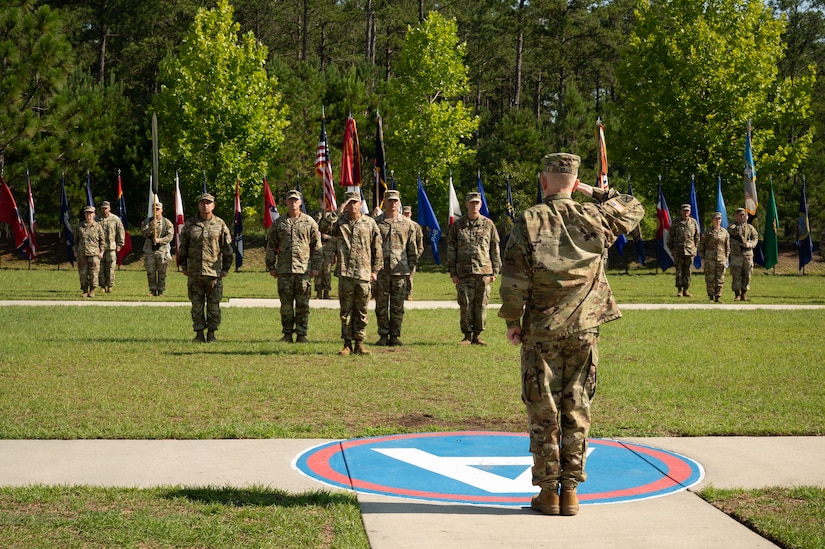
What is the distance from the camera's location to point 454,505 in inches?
261

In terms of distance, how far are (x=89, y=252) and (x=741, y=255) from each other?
611 inches

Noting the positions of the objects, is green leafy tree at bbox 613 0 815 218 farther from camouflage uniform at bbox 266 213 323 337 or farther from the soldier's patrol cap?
the soldier's patrol cap

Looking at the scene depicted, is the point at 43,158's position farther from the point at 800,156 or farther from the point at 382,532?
the point at 382,532

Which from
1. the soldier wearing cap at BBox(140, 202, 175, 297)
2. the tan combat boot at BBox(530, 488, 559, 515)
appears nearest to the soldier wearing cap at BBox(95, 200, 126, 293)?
the soldier wearing cap at BBox(140, 202, 175, 297)

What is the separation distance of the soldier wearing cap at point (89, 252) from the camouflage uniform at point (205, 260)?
10.3 metres

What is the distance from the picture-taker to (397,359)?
46.2 ft

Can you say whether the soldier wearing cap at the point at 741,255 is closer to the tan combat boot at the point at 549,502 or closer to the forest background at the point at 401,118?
the forest background at the point at 401,118

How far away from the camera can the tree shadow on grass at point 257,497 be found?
21.6 ft

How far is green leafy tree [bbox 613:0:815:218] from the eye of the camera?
39.4 metres

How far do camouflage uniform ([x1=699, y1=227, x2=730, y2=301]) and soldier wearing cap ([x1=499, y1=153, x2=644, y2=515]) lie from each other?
18.8m

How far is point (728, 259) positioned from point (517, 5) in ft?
134

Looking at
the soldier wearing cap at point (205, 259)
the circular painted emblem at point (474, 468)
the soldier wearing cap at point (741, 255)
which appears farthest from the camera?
the soldier wearing cap at point (741, 255)

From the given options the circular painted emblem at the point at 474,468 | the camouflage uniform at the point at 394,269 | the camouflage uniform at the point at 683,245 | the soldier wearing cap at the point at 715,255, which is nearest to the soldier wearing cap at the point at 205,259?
the camouflage uniform at the point at 394,269

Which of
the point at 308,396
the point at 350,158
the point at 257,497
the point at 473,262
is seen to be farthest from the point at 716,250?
the point at 257,497
